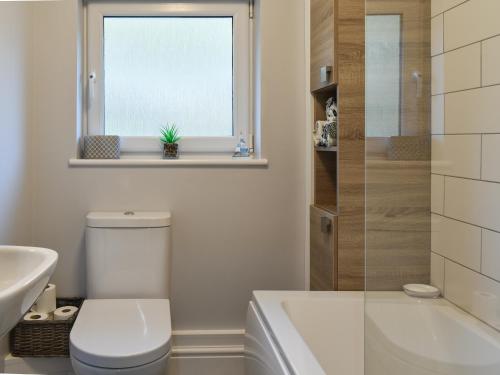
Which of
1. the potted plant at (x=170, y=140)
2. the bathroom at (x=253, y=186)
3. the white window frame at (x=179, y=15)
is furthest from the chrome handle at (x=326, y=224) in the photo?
the potted plant at (x=170, y=140)

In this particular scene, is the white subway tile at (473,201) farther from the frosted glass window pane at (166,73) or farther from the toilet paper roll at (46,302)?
the toilet paper roll at (46,302)

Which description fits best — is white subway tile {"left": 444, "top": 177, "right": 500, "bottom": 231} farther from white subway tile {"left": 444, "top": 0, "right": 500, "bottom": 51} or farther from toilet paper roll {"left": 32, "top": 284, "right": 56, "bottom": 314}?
toilet paper roll {"left": 32, "top": 284, "right": 56, "bottom": 314}

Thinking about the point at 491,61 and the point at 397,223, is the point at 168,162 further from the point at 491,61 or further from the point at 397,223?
the point at 491,61

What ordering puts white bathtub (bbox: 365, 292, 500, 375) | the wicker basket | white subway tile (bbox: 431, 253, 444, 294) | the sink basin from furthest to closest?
the wicker basket
white subway tile (bbox: 431, 253, 444, 294)
white bathtub (bbox: 365, 292, 500, 375)
the sink basin

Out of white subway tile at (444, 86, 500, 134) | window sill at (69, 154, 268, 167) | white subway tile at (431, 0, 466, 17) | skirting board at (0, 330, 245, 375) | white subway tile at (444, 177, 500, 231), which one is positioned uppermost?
white subway tile at (431, 0, 466, 17)

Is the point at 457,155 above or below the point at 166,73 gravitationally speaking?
below

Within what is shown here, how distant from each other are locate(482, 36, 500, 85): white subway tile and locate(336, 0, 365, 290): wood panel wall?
2.52 ft

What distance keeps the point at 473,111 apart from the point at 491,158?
0.14m

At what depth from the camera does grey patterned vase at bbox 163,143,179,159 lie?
263cm

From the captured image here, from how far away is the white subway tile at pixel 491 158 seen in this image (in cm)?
133

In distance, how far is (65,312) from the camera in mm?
2285

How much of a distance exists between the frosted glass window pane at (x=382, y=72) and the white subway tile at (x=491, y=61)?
0.21 metres

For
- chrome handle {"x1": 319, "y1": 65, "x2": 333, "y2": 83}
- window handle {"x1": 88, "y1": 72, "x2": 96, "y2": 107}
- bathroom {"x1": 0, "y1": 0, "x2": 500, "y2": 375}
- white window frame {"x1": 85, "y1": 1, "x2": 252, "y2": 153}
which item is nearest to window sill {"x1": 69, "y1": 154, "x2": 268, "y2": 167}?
bathroom {"x1": 0, "y1": 0, "x2": 500, "y2": 375}

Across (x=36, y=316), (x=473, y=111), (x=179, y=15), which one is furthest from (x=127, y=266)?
(x=473, y=111)
